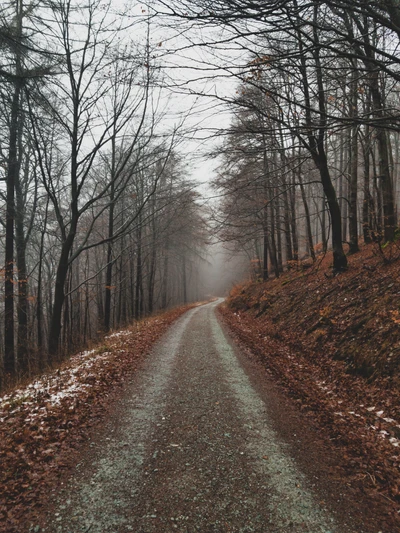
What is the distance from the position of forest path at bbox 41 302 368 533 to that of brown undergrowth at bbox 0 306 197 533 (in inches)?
9.1

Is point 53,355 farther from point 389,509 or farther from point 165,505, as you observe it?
point 389,509

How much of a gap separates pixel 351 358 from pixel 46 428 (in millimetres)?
5584

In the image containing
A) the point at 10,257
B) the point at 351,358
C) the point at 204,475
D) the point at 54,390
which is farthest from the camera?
the point at 10,257

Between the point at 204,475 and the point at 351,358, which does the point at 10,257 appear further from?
the point at 351,358

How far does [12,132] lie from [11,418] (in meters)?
10.1

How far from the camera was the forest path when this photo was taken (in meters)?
2.44

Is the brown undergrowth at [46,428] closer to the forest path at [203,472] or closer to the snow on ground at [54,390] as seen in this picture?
the snow on ground at [54,390]

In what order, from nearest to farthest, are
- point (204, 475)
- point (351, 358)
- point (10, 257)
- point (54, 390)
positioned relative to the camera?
point (204, 475)
point (54, 390)
point (351, 358)
point (10, 257)

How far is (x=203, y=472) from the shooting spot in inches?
120

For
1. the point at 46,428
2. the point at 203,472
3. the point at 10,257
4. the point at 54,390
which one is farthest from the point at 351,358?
the point at 10,257

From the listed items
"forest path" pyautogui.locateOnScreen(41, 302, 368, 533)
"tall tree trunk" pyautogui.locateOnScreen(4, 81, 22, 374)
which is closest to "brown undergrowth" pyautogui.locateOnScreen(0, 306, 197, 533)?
"forest path" pyautogui.locateOnScreen(41, 302, 368, 533)

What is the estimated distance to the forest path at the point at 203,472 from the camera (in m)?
2.44

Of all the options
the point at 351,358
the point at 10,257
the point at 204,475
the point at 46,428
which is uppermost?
the point at 10,257

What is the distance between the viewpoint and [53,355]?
820 cm
